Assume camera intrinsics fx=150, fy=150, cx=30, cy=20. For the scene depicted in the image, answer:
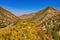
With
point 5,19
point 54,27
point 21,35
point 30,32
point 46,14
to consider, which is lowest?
point 21,35

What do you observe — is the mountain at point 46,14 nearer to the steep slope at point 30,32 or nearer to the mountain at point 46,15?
the mountain at point 46,15

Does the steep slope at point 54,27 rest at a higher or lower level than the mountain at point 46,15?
lower

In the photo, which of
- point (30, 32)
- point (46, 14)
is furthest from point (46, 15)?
point (30, 32)

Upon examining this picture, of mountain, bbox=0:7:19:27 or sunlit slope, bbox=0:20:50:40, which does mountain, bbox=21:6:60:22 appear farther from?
sunlit slope, bbox=0:20:50:40

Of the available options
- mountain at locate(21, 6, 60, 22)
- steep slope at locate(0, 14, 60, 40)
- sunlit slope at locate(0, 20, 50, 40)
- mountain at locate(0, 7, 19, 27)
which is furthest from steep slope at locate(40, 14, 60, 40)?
mountain at locate(0, 7, 19, 27)

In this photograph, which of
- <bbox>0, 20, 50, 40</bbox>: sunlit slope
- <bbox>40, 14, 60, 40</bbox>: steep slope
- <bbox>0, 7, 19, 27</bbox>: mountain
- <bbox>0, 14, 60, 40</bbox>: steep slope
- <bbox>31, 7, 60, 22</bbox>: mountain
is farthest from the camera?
<bbox>0, 7, 19, 27</bbox>: mountain

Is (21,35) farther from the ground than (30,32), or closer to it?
closer to it

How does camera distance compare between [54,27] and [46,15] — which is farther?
[46,15]

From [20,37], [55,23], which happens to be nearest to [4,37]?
[20,37]

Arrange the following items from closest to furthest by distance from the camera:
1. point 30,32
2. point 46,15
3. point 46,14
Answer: point 30,32
point 46,15
point 46,14

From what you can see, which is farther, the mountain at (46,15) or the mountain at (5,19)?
the mountain at (5,19)

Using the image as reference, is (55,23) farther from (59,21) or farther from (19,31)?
(19,31)

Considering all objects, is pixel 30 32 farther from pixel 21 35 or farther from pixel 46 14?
pixel 46 14

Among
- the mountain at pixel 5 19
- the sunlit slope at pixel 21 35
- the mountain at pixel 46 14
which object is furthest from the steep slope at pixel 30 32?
the mountain at pixel 5 19
